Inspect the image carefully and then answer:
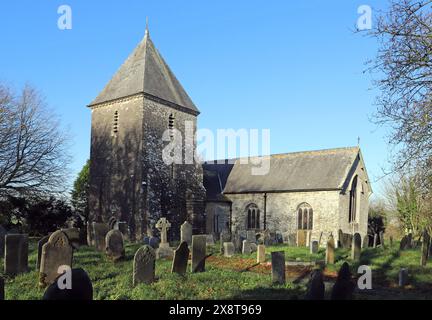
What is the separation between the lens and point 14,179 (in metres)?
24.3

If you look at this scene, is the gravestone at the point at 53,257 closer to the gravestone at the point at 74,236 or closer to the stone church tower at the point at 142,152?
the gravestone at the point at 74,236

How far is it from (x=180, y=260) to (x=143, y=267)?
1.53 m

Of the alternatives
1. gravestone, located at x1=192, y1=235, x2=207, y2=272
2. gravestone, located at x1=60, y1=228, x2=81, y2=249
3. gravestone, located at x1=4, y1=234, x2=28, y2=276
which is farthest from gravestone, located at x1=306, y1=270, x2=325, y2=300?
gravestone, located at x1=60, y1=228, x2=81, y2=249

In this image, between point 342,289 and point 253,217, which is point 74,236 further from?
point 253,217

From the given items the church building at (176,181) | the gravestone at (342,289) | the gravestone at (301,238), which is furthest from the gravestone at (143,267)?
the gravestone at (301,238)

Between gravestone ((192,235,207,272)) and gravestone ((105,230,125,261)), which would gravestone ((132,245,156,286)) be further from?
gravestone ((105,230,125,261))

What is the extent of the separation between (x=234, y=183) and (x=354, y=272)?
1734 centimetres

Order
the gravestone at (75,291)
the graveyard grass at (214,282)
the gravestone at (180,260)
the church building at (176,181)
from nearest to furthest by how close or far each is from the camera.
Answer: the gravestone at (75,291)
the graveyard grass at (214,282)
the gravestone at (180,260)
the church building at (176,181)

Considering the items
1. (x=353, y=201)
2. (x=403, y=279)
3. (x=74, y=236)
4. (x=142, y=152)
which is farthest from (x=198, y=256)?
(x=353, y=201)

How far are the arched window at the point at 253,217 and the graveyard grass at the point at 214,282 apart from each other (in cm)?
1363

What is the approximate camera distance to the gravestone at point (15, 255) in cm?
958

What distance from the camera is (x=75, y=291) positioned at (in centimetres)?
523

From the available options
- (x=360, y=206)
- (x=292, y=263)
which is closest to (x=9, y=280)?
(x=292, y=263)
